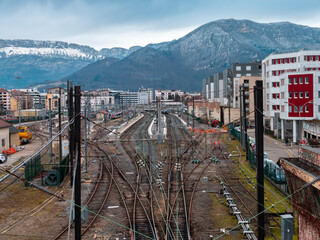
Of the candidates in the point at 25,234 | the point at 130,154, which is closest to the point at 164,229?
the point at 25,234

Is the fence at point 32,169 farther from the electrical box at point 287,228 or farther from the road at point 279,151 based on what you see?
the road at point 279,151

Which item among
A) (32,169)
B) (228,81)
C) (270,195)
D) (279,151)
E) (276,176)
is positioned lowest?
(270,195)

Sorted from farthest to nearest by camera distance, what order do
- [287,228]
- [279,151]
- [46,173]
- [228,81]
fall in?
[228,81], [279,151], [46,173], [287,228]

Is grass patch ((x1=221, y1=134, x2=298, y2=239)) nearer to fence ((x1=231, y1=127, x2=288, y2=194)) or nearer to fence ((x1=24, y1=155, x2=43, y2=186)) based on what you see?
fence ((x1=231, y1=127, x2=288, y2=194))

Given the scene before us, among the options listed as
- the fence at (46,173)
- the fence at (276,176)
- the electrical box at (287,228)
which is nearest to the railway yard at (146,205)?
the fence at (46,173)

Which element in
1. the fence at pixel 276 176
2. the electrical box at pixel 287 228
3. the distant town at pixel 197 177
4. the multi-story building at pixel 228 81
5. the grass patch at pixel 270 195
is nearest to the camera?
the electrical box at pixel 287 228

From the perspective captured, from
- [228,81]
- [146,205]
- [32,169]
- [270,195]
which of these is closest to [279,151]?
[270,195]

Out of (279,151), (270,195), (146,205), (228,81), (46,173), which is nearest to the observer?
(146,205)

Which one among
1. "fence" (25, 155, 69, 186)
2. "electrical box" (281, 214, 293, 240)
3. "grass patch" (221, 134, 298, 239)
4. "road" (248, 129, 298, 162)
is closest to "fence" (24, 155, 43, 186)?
"fence" (25, 155, 69, 186)

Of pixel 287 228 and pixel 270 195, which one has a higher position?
pixel 287 228

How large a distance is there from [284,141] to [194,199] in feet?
89.7

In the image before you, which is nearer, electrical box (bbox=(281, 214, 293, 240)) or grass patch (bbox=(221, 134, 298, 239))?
electrical box (bbox=(281, 214, 293, 240))

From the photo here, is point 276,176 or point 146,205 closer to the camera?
point 146,205

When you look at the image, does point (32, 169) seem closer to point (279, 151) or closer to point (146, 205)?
point (146, 205)
